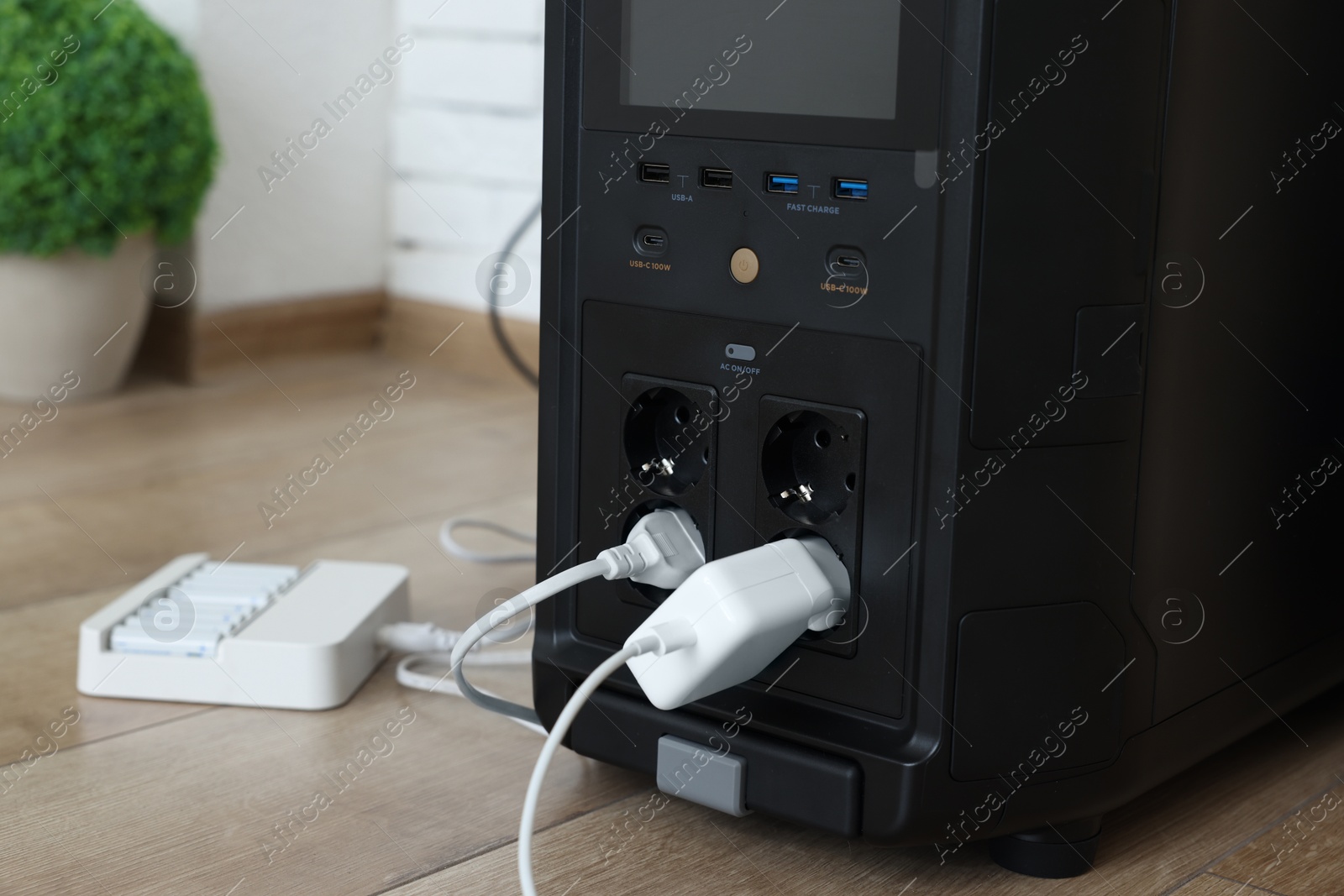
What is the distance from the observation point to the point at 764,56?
455mm

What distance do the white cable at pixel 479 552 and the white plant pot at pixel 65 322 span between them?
64 cm

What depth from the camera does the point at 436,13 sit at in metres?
1.52

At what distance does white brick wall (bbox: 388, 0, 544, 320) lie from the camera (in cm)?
A: 144

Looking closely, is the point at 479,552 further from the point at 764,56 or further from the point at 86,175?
the point at 86,175

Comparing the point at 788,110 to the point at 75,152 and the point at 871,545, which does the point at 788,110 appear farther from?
the point at 75,152

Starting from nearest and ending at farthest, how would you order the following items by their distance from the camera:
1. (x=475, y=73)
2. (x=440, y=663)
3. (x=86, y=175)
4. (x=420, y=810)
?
(x=420, y=810) < (x=440, y=663) < (x=86, y=175) < (x=475, y=73)

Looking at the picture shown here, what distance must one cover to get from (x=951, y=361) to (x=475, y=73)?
1163 mm

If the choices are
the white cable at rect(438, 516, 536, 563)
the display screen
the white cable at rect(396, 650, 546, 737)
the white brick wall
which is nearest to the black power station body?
the display screen

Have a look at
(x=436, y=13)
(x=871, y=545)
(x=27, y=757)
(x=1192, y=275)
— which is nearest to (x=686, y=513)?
(x=871, y=545)

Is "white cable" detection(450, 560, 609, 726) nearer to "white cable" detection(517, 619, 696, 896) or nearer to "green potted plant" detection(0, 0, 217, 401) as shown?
"white cable" detection(517, 619, 696, 896)

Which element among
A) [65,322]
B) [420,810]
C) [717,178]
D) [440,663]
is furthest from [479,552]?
[65,322]

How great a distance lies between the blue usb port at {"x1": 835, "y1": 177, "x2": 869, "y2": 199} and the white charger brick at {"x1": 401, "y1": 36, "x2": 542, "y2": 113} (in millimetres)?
1000

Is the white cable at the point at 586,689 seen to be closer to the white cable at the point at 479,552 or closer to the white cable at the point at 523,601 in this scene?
the white cable at the point at 523,601

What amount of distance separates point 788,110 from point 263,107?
1212 millimetres
